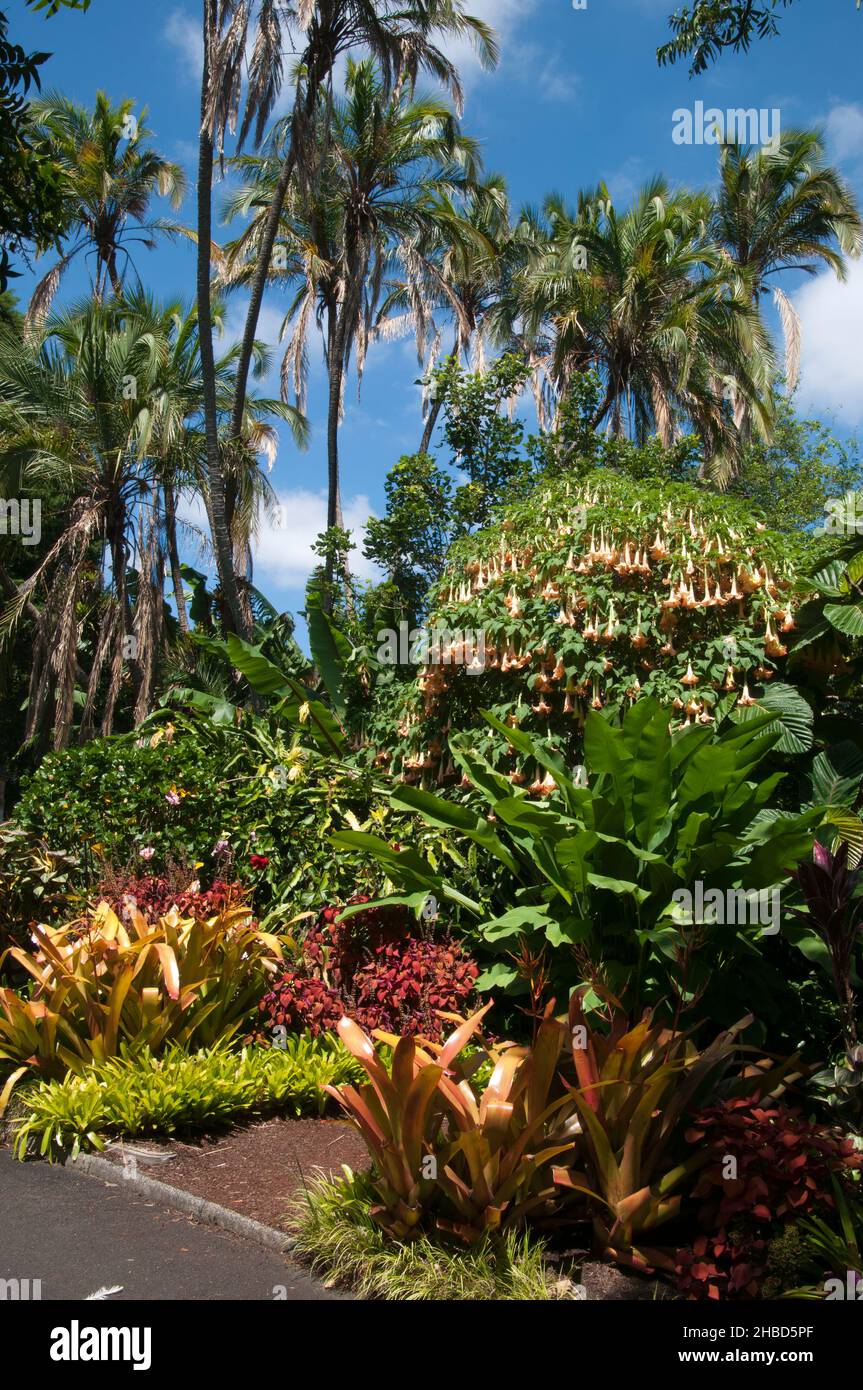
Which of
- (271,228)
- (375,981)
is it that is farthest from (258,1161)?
(271,228)

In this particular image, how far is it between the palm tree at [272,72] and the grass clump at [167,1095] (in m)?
8.84

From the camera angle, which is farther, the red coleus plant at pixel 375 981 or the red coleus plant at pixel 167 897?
the red coleus plant at pixel 167 897

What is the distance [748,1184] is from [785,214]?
84.0ft

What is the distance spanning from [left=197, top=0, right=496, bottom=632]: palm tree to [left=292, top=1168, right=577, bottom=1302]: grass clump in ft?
34.7

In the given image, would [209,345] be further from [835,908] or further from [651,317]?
[835,908]

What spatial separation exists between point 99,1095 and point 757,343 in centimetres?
2074

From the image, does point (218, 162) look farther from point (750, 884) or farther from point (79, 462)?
point (750, 884)

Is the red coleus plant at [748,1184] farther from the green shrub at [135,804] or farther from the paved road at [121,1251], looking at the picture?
the green shrub at [135,804]

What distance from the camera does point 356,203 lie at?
21000mm

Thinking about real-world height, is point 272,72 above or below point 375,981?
above

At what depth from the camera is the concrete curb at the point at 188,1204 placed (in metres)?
4.43

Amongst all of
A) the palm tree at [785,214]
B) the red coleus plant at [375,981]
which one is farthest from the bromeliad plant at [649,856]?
the palm tree at [785,214]

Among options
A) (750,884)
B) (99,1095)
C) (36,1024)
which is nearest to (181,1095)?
(99,1095)

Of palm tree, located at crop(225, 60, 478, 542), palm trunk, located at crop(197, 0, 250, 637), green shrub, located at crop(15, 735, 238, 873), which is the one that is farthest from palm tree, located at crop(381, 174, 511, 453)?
green shrub, located at crop(15, 735, 238, 873)
